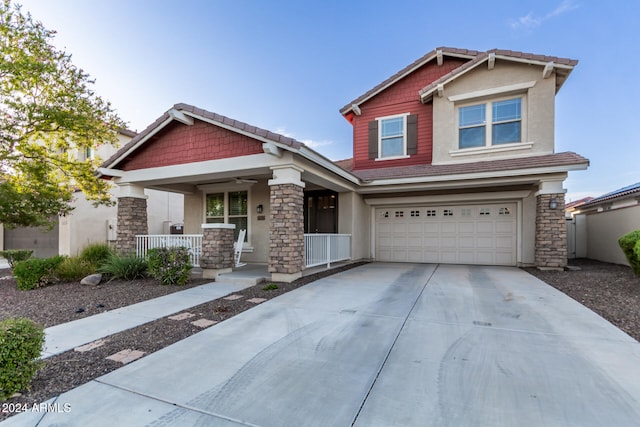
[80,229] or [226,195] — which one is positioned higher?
[226,195]

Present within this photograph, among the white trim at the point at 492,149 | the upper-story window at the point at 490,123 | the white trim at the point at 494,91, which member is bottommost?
the white trim at the point at 492,149

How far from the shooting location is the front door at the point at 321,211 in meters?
10.3

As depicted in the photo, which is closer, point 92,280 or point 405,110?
point 92,280

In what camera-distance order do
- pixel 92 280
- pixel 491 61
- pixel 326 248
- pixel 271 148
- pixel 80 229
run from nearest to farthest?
pixel 271 148 < pixel 92 280 < pixel 326 248 < pixel 491 61 < pixel 80 229

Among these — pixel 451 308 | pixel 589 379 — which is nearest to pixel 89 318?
pixel 451 308

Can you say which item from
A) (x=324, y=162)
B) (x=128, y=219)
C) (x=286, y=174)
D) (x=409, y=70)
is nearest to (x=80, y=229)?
(x=128, y=219)

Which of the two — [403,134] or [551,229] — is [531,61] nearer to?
[403,134]

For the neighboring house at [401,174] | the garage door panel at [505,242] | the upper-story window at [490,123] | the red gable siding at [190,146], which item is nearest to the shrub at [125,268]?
the neighboring house at [401,174]

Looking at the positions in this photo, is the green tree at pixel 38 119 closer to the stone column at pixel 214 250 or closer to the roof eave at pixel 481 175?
the stone column at pixel 214 250

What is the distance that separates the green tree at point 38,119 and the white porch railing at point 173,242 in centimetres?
310

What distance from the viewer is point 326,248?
28.5ft

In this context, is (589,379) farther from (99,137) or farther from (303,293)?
(99,137)

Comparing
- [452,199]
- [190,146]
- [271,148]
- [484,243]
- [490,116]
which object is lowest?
[484,243]

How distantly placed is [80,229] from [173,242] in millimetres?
7270
